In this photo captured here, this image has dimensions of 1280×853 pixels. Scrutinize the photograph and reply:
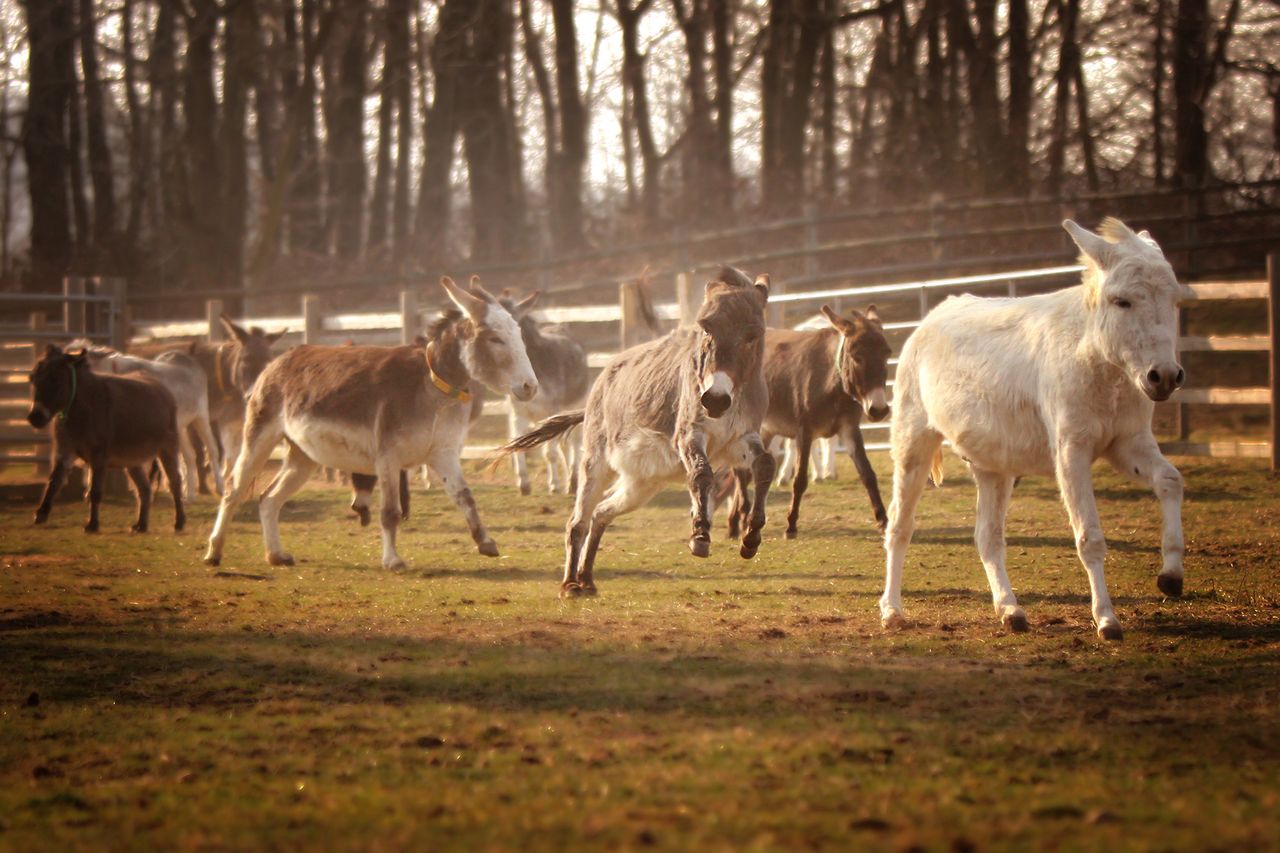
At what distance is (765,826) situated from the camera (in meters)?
4.00

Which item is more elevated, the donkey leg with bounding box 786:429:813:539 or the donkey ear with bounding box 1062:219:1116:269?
the donkey ear with bounding box 1062:219:1116:269

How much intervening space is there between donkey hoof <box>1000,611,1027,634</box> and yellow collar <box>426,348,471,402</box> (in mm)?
5001

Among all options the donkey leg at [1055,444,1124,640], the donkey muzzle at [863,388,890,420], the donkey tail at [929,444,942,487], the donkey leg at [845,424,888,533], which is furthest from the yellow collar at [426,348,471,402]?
the donkey leg at [1055,444,1124,640]

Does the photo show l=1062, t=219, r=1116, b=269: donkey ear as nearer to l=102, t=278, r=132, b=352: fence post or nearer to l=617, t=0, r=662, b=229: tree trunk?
l=102, t=278, r=132, b=352: fence post

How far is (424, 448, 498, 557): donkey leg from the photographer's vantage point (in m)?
10.7

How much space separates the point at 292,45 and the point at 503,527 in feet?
62.4

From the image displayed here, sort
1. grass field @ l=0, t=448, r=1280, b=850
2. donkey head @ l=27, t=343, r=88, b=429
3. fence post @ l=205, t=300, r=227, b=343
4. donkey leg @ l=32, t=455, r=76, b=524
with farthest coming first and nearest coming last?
fence post @ l=205, t=300, r=227, b=343 < donkey leg @ l=32, t=455, r=76, b=524 < donkey head @ l=27, t=343, r=88, b=429 < grass field @ l=0, t=448, r=1280, b=850

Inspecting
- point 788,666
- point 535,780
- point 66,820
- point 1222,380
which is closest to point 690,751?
point 535,780

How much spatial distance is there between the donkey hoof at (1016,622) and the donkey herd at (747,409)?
1 cm

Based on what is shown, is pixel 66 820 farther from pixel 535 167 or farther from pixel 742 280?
pixel 535 167

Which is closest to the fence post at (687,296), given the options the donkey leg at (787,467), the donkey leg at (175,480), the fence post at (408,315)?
the donkey leg at (787,467)

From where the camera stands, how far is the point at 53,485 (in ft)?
47.1

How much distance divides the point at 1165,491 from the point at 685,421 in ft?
8.67

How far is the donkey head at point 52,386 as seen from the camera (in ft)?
46.6
